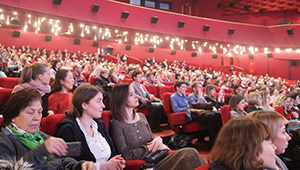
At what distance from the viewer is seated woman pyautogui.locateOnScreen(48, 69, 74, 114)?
7.18ft

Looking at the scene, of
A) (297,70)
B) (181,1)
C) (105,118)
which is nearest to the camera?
(105,118)

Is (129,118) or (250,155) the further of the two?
(129,118)

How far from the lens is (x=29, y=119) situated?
115 cm

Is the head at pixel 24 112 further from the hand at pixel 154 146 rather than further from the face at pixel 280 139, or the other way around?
the face at pixel 280 139

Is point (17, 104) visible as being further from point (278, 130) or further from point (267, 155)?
point (278, 130)

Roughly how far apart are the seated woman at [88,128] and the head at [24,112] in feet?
0.80

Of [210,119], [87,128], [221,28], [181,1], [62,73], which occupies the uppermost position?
[181,1]

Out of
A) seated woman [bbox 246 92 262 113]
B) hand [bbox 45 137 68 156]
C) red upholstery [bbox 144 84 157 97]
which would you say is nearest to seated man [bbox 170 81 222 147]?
seated woman [bbox 246 92 262 113]

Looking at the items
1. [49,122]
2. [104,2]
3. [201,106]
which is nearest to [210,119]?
[201,106]

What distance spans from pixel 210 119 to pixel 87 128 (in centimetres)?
188

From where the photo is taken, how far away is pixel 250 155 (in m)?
0.90

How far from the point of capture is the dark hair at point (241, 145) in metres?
0.90

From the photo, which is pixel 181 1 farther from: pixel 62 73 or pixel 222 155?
pixel 222 155

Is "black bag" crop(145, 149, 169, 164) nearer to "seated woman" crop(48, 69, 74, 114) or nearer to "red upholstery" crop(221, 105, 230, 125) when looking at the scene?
"seated woman" crop(48, 69, 74, 114)
